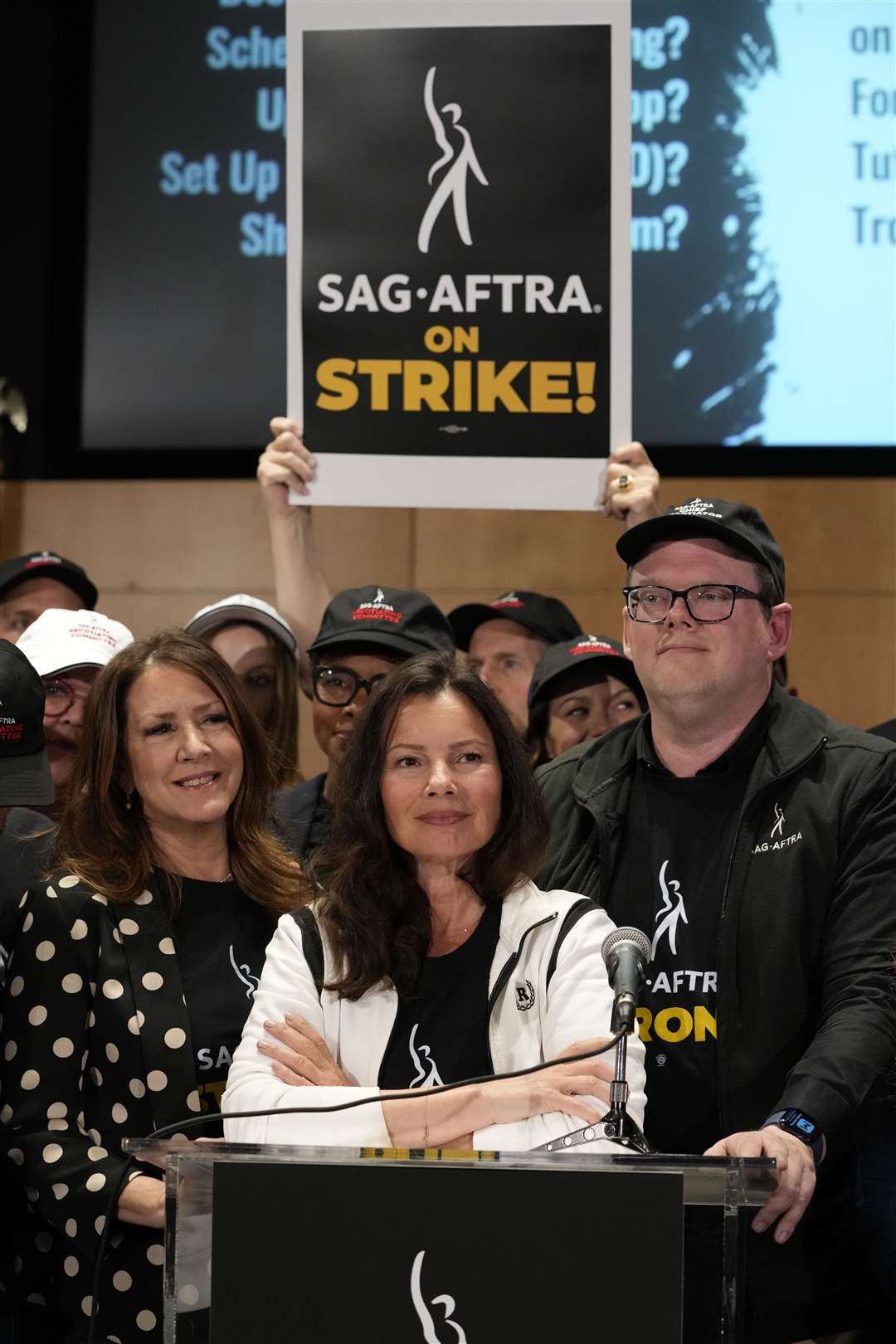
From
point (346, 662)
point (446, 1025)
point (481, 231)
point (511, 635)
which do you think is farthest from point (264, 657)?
point (446, 1025)

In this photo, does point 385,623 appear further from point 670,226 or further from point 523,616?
point 670,226

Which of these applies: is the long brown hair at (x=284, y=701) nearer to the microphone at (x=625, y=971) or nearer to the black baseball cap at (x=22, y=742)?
the black baseball cap at (x=22, y=742)

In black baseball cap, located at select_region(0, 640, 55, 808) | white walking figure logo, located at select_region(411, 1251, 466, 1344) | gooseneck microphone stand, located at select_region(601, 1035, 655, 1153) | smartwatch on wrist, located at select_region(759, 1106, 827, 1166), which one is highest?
black baseball cap, located at select_region(0, 640, 55, 808)

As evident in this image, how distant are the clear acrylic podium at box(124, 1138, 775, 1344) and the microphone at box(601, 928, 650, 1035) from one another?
0.18 meters

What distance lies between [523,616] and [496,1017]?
6.67 ft

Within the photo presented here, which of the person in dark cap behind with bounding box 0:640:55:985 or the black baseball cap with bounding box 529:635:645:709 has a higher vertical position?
the black baseball cap with bounding box 529:635:645:709

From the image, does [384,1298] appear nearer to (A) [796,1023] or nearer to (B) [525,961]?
(B) [525,961]

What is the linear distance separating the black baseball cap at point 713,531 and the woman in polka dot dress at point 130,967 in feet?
2.50

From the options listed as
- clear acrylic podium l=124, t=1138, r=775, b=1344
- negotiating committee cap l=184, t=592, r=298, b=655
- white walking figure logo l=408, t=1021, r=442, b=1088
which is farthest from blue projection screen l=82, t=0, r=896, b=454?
clear acrylic podium l=124, t=1138, r=775, b=1344

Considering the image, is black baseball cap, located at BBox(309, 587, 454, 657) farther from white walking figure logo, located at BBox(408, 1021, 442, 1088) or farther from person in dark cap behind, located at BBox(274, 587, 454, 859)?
white walking figure logo, located at BBox(408, 1021, 442, 1088)

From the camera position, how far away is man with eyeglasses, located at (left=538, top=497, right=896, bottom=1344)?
2.46 m

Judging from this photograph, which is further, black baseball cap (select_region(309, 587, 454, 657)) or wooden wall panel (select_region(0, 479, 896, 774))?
wooden wall panel (select_region(0, 479, 896, 774))

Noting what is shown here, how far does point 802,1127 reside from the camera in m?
2.24

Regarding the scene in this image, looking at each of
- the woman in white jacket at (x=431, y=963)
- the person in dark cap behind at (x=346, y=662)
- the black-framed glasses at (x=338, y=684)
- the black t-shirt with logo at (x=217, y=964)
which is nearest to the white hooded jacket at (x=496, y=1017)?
the woman in white jacket at (x=431, y=963)
